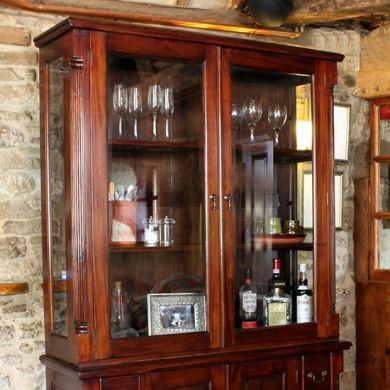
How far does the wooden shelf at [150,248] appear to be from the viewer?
337cm

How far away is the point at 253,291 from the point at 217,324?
0.93 feet

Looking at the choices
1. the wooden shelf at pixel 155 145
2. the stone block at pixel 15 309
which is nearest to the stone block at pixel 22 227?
the stone block at pixel 15 309

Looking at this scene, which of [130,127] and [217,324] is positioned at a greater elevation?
[130,127]

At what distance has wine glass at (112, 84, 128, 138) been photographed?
3377 millimetres

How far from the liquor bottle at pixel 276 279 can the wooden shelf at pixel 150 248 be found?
19.0 inches

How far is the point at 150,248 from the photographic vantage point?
3.51 m

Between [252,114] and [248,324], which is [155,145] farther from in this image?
[248,324]

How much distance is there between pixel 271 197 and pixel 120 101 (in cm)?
91

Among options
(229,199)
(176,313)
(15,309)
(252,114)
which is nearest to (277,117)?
(252,114)

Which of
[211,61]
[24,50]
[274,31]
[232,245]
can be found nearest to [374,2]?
[274,31]

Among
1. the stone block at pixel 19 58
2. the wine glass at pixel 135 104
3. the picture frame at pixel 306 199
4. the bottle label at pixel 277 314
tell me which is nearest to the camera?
Answer: the wine glass at pixel 135 104

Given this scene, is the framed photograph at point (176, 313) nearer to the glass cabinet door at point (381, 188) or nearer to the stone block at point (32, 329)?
the stone block at point (32, 329)

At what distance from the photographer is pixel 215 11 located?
13.8 feet

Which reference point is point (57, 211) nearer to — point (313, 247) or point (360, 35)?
point (313, 247)
